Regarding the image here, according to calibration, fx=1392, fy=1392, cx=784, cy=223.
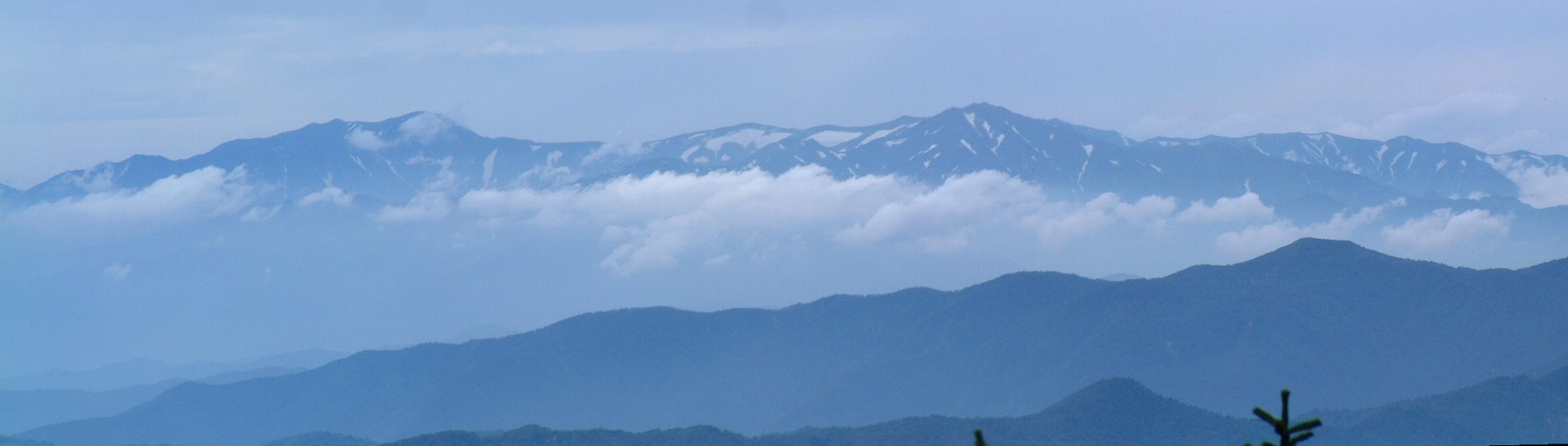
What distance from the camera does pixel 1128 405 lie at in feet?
600

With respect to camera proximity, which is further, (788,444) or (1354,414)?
(1354,414)

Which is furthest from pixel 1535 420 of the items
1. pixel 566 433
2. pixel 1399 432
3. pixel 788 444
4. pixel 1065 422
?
pixel 566 433

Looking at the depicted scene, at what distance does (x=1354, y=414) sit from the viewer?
188125mm

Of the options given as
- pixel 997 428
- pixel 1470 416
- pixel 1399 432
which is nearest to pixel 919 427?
pixel 997 428

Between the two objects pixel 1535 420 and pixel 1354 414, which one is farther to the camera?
pixel 1354 414

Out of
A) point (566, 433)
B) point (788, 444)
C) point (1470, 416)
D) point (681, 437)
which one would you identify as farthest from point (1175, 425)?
point (566, 433)

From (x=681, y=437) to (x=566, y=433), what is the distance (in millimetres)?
16469

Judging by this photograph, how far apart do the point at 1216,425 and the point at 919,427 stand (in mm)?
38494

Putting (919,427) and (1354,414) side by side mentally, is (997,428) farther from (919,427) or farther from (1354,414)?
(1354,414)

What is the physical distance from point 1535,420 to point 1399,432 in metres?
18.8

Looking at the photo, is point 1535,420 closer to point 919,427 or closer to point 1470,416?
point 1470,416

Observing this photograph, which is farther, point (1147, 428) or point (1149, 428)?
point (1149, 428)

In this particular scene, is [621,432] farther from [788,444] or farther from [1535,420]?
[1535,420]

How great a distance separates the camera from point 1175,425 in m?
181
